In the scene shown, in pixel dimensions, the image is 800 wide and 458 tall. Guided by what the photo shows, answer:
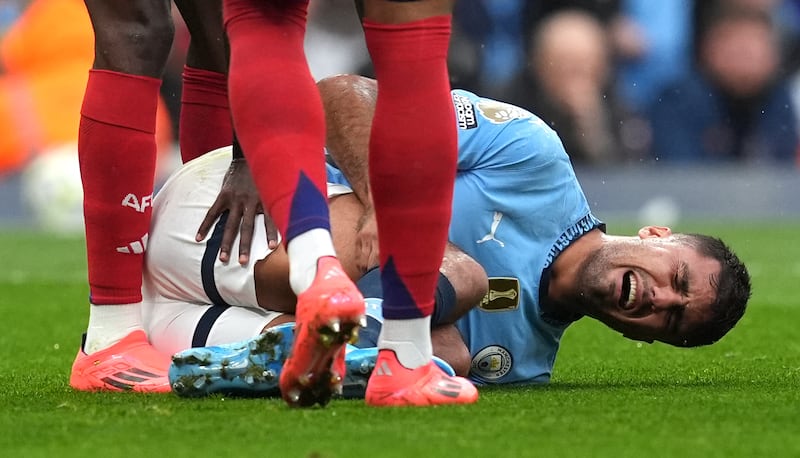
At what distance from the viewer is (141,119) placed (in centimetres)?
291

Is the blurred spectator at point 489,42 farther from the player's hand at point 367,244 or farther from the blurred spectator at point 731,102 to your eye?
the player's hand at point 367,244

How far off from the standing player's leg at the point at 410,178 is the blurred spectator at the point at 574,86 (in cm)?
696

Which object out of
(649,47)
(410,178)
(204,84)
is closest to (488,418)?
(410,178)

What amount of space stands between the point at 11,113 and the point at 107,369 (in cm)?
737

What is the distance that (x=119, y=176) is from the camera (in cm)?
289

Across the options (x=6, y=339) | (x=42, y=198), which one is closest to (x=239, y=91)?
(x=6, y=339)

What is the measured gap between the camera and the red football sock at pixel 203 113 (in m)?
3.32

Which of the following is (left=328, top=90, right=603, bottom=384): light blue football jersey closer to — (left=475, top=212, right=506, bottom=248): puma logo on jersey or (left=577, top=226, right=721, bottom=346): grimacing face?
(left=475, top=212, right=506, bottom=248): puma logo on jersey

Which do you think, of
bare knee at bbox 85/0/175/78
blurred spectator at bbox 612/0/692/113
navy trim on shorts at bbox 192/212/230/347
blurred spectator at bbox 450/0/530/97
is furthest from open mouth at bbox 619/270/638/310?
blurred spectator at bbox 612/0/692/113

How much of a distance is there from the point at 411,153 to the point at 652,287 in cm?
94

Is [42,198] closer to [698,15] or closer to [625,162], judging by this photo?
[625,162]

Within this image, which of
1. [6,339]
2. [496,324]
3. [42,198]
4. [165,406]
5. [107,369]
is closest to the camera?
[165,406]

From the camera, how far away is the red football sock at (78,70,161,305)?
113 inches

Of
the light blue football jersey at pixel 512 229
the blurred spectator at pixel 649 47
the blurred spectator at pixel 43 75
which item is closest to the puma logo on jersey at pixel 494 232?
the light blue football jersey at pixel 512 229
